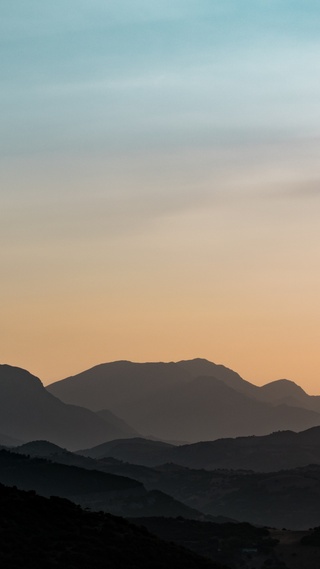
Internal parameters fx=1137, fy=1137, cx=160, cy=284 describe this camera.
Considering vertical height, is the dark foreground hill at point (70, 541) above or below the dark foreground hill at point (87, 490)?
below

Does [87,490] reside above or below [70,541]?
above

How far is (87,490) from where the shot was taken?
191 metres

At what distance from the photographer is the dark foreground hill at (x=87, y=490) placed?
18475 cm

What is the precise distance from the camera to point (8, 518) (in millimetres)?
71875

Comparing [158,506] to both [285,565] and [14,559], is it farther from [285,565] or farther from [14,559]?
[14,559]

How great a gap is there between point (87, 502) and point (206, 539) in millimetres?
69653

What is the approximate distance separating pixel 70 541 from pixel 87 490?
404 ft

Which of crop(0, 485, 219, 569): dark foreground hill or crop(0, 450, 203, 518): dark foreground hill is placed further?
crop(0, 450, 203, 518): dark foreground hill

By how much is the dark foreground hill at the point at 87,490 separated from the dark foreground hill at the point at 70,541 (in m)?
107

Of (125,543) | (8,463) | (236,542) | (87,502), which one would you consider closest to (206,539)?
(236,542)

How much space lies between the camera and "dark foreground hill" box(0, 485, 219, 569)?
66.0 m

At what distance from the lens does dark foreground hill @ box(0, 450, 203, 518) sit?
606 ft

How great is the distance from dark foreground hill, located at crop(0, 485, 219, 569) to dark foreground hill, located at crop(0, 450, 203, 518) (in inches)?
4193

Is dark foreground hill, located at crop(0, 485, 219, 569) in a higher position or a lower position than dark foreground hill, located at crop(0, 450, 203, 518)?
lower
